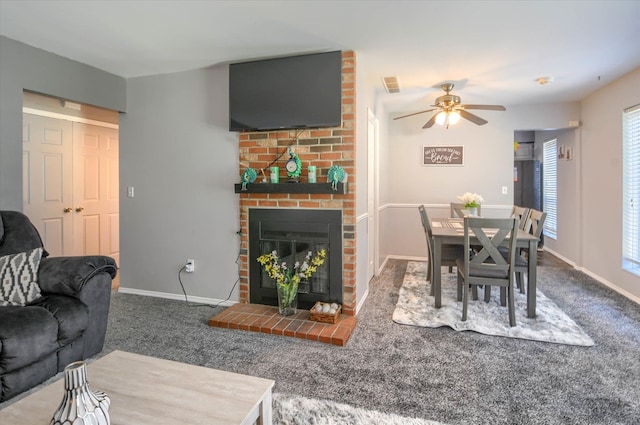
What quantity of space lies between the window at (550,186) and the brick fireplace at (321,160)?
171 inches

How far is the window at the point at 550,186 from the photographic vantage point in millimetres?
5648

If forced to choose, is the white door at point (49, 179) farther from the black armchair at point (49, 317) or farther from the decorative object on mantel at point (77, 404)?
the decorative object on mantel at point (77, 404)

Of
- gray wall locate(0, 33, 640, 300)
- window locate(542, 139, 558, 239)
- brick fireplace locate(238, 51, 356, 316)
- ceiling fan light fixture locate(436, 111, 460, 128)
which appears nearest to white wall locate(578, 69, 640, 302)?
gray wall locate(0, 33, 640, 300)

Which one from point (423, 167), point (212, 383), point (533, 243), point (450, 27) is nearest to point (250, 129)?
point (450, 27)

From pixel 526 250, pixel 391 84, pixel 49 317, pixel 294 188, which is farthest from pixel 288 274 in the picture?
pixel 391 84

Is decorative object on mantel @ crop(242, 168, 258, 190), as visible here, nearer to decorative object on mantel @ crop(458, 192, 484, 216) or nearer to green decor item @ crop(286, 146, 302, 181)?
green decor item @ crop(286, 146, 302, 181)

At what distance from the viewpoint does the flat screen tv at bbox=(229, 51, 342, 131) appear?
2975 millimetres

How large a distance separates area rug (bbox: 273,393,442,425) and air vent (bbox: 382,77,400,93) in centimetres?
321

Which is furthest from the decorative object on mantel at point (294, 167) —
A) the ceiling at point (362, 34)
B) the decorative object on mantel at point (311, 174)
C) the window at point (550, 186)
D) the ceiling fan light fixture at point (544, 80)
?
the window at point (550, 186)

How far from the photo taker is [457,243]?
325 centimetres

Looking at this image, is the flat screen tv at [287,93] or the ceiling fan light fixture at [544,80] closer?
the flat screen tv at [287,93]

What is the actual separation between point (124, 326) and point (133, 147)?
6.18 ft

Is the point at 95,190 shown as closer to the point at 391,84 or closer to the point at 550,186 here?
the point at 391,84

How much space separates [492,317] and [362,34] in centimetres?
258
